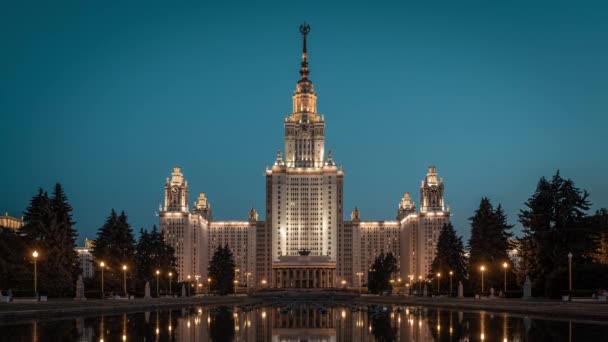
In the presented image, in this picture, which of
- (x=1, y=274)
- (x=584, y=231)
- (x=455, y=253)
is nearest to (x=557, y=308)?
(x=584, y=231)

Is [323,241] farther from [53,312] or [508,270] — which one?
[53,312]

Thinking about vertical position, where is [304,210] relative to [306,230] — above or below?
above

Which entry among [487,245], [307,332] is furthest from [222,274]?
[307,332]

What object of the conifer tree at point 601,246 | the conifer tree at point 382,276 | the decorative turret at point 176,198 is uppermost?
the decorative turret at point 176,198

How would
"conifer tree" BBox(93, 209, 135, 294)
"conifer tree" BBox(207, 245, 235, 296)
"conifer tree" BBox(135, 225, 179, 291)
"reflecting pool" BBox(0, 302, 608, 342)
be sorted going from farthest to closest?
"conifer tree" BBox(207, 245, 235, 296)
"conifer tree" BBox(135, 225, 179, 291)
"conifer tree" BBox(93, 209, 135, 294)
"reflecting pool" BBox(0, 302, 608, 342)

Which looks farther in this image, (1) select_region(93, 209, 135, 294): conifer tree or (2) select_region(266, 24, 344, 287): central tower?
(2) select_region(266, 24, 344, 287): central tower

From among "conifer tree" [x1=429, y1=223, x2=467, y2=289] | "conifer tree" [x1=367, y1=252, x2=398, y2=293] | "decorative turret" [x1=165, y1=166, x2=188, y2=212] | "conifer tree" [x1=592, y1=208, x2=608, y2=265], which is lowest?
"conifer tree" [x1=367, y1=252, x2=398, y2=293]

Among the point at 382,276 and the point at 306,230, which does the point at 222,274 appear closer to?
the point at 382,276

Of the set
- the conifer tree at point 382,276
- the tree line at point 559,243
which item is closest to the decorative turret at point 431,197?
the conifer tree at point 382,276

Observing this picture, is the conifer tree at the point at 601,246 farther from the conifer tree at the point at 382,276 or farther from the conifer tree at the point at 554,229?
the conifer tree at the point at 382,276

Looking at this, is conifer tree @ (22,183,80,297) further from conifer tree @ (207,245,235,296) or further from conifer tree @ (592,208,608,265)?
conifer tree @ (207,245,235,296)

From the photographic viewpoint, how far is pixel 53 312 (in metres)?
43.1

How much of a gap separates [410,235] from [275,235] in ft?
120

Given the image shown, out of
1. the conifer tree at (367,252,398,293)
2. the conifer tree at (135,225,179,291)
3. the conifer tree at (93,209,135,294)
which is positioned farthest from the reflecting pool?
the conifer tree at (367,252,398,293)
